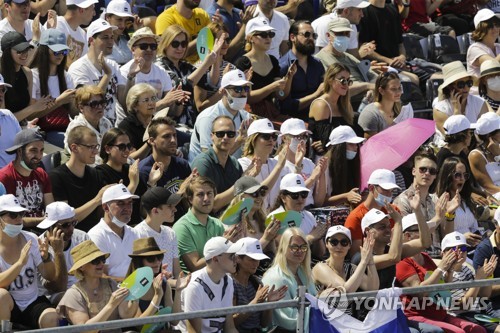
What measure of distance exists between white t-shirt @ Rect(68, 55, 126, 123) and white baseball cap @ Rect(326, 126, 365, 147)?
2142 mm

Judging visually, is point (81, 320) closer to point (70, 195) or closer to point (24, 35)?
point (70, 195)

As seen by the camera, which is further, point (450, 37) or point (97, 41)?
point (450, 37)

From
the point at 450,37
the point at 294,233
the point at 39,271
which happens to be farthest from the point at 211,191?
the point at 450,37

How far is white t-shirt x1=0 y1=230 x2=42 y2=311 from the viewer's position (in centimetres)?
1127

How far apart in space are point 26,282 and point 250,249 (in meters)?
1.79

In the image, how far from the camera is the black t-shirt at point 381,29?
58.4ft

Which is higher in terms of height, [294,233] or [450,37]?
[294,233]

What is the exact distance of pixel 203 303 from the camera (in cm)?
1148

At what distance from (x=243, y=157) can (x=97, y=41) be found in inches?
77.3

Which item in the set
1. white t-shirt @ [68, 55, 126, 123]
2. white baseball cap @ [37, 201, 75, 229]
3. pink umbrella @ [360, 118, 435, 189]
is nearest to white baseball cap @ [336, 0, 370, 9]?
pink umbrella @ [360, 118, 435, 189]

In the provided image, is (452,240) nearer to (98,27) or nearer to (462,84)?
(462,84)

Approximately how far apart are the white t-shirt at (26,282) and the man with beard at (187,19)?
16.7ft

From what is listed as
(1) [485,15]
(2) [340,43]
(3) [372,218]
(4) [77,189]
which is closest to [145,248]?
(4) [77,189]

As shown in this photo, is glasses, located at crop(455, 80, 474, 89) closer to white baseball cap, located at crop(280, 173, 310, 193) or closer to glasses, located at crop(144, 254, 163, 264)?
white baseball cap, located at crop(280, 173, 310, 193)
